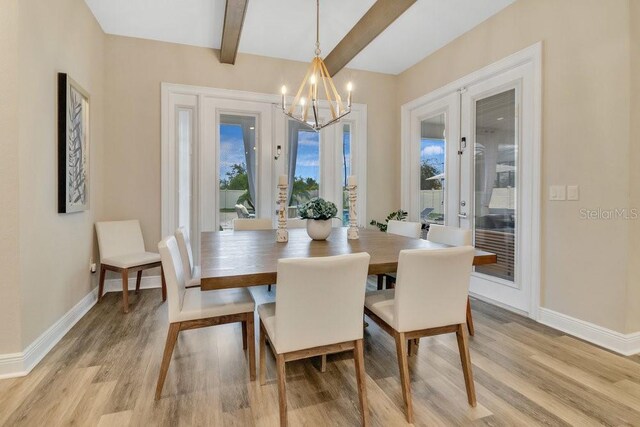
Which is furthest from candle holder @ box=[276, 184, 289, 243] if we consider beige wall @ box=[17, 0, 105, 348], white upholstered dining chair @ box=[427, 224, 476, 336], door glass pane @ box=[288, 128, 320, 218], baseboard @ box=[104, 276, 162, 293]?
baseboard @ box=[104, 276, 162, 293]

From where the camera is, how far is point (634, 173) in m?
2.21

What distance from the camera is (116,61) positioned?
3533mm

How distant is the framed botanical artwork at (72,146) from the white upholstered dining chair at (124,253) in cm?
40

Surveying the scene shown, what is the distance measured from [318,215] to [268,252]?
509mm

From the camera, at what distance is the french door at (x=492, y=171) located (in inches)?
112

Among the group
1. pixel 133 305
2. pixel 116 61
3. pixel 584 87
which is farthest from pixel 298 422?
pixel 116 61

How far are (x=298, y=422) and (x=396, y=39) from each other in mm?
3724

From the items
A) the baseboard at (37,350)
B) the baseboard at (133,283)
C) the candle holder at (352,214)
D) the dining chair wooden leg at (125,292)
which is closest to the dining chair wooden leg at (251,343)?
the candle holder at (352,214)

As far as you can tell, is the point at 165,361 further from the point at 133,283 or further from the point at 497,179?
the point at 497,179

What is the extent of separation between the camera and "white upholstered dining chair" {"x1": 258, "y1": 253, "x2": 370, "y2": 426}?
1380mm

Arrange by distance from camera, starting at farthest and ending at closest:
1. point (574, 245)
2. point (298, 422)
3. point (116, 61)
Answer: point (116, 61), point (574, 245), point (298, 422)

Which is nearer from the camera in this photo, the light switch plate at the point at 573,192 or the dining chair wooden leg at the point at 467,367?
the dining chair wooden leg at the point at 467,367

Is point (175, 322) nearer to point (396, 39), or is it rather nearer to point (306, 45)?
point (306, 45)

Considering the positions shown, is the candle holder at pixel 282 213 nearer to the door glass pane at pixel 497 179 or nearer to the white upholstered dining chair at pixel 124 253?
the white upholstered dining chair at pixel 124 253
